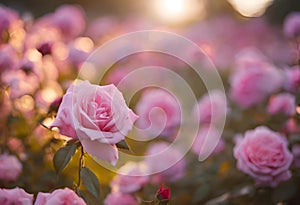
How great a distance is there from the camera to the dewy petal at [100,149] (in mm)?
1233

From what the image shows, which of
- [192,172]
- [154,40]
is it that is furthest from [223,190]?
[154,40]

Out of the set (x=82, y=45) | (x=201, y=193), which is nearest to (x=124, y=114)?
(x=201, y=193)

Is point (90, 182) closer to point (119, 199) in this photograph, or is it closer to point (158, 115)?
point (119, 199)

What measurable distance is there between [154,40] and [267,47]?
7.72 feet

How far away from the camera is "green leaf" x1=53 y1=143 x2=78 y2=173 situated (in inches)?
52.3

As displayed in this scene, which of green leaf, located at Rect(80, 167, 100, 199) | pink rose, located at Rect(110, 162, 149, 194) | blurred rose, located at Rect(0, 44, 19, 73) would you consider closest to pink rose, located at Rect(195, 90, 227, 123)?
pink rose, located at Rect(110, 162, 149, 194)

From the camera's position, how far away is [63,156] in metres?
1.34

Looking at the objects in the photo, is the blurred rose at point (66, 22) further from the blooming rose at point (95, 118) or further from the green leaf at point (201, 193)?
the blooming rose at point (95, 118)

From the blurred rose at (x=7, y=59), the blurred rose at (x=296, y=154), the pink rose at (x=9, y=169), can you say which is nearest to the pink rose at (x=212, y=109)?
the blurred rose at (x=296, y=154)

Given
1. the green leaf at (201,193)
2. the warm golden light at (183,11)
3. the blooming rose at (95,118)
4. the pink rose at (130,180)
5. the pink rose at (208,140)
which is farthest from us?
the warm golden light at (183,11)

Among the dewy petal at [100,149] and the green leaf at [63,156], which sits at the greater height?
the dewy petal at [100,149]

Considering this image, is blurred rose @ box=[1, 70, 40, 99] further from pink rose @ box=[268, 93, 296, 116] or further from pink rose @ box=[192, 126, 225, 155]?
pink rose @ box=[268, 93, 296, 116]

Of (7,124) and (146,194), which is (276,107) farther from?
(7,124)

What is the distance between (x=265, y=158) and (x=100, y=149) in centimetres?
66
